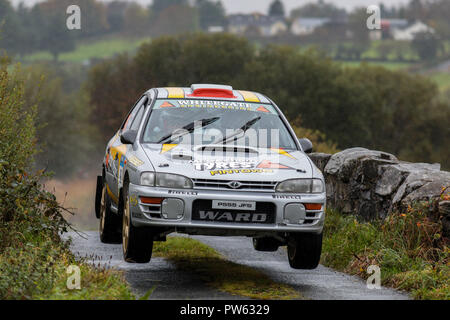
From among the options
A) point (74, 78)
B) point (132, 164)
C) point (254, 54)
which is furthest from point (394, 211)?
point (74, 78)

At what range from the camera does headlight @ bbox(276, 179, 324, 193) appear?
352 inches

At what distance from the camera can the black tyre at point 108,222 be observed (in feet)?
39.3

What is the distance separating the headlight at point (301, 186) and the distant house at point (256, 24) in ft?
380

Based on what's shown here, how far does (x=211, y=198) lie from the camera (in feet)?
28.6

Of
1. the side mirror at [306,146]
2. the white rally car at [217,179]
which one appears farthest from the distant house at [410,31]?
the white rally car at [217,179]

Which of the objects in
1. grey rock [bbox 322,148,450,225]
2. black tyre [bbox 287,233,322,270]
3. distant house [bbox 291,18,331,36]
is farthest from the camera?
distant house [bbox 291,18,331,36]

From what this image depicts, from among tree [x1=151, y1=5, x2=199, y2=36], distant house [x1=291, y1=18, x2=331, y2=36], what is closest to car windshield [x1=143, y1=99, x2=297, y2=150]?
tree [x1=151, y1=5, x2=199, y2=36]

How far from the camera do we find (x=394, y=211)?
36.9 feet

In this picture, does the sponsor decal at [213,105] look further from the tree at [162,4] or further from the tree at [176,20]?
the tree at [162,4]

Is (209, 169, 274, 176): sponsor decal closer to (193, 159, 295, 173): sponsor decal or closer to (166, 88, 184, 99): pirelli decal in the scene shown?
(193, 159, 295, 173): sponsor decal

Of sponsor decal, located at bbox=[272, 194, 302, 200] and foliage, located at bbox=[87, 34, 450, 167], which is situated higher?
sponsor decal, located at bbox=[272, 194, 302, 200]

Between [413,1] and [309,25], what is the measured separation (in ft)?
78.7

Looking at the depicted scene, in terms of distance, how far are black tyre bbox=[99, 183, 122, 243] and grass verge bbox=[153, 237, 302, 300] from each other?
1.94 ft
